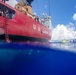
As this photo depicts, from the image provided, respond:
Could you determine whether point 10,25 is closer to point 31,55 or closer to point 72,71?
point 31,55

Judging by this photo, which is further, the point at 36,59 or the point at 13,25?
the point at 36,59

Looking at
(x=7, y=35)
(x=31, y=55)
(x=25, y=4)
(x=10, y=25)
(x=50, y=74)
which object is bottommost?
(x=50, y=74)

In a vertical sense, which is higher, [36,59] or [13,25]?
[13,25]

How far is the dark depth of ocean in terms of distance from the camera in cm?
1653

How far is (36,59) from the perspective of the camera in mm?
18672

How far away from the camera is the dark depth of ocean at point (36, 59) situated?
16531mm

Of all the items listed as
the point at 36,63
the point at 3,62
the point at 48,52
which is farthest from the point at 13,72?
the point at 48,52

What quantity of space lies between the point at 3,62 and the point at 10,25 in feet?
18.8

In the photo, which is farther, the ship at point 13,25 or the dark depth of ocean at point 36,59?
the dark depth of ocean at point 36,59

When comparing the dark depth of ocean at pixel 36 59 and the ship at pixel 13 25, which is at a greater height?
the ship at pixel 13 25

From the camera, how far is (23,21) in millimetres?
19312

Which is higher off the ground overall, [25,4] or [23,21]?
[25,4]

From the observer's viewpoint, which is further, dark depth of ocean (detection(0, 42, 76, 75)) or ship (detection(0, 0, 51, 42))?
dark depth of ocean (detection(0, 42, 76, 75))

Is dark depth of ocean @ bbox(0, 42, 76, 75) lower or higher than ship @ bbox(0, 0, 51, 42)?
lower
